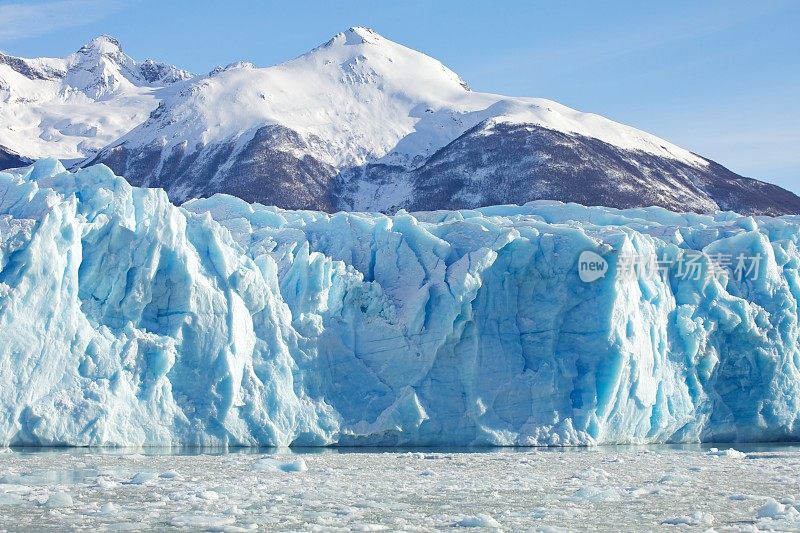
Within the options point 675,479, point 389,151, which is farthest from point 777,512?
point 389,151

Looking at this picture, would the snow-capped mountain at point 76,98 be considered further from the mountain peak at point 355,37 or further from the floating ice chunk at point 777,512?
the floating ice chunk at point 777,512

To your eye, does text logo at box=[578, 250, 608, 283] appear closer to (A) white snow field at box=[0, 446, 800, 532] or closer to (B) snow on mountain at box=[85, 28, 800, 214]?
(A) white snow field at box=[0, 446, 800, 532]

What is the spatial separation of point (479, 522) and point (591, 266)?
11.5 metres

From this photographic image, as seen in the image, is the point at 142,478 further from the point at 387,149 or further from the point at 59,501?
the point at 387,149

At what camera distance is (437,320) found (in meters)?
20.1

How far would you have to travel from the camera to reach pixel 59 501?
34.3ft

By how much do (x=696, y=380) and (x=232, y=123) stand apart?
5795 centimetres

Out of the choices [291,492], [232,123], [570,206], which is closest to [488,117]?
[232,123]

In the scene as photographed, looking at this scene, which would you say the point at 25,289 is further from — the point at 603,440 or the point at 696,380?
the point at 696,380

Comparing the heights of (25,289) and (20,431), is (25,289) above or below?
above

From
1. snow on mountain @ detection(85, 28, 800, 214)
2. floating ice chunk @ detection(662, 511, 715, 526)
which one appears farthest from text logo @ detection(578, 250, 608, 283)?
snow on mountain @ detection(85, 28, 800, 214)

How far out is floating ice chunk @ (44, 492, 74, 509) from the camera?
10.4m

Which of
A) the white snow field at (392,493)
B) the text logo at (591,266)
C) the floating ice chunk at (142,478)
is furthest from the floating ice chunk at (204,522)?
the text logo at (591,266)

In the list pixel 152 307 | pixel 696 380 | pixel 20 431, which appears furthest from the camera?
pixel 696 380
